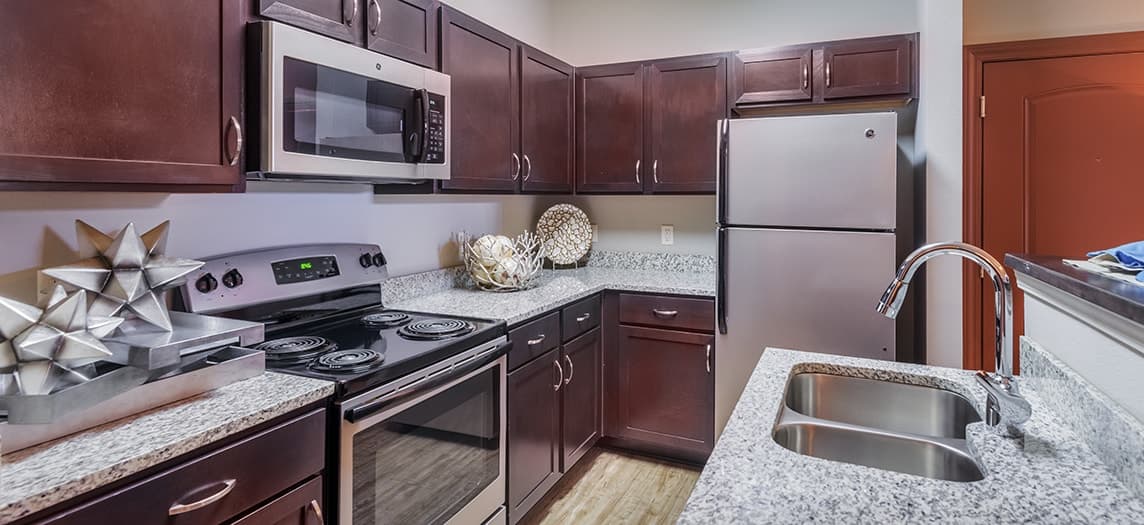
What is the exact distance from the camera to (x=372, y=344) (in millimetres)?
1729

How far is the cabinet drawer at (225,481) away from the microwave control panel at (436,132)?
0.98 m

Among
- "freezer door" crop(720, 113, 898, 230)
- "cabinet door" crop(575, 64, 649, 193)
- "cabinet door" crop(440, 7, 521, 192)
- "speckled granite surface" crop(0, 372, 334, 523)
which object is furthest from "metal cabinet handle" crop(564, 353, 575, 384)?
"speckled granite surface" crop(0, 372, 334, 523)

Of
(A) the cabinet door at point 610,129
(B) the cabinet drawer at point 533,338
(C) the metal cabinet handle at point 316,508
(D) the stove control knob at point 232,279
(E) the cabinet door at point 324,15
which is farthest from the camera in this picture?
(A) the cabinet door at point 610,129

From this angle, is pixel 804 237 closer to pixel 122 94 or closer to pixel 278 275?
pixel 278 275

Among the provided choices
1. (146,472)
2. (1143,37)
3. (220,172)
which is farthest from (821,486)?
(1143,37)

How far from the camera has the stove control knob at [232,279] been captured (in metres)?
1.69

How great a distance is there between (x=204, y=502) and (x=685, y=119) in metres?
2.55

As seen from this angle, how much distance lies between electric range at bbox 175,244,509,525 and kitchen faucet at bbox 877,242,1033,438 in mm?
1142

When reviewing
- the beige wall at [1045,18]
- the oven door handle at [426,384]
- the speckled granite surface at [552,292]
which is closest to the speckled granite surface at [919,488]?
the oven door handle at [426,384]

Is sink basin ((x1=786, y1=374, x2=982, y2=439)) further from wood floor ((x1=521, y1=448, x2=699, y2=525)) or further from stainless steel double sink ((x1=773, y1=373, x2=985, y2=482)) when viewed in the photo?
wood floor ((x1=521, y1=448, x2=699, y2=525))

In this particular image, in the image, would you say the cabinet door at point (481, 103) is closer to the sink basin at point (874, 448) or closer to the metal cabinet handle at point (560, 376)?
the metal cabinet handle at point (560, 376)

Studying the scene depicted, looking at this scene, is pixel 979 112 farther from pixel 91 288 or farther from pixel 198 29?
pixel 91 288

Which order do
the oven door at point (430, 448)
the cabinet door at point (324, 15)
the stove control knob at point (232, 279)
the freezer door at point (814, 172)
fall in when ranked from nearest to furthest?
the oven door at point (430, 448) < the cabinet door at point (324, 15) < the stove control knob at point (232, 279) < the freezer door at point (814, 172)

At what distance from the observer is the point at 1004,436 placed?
102 cm
